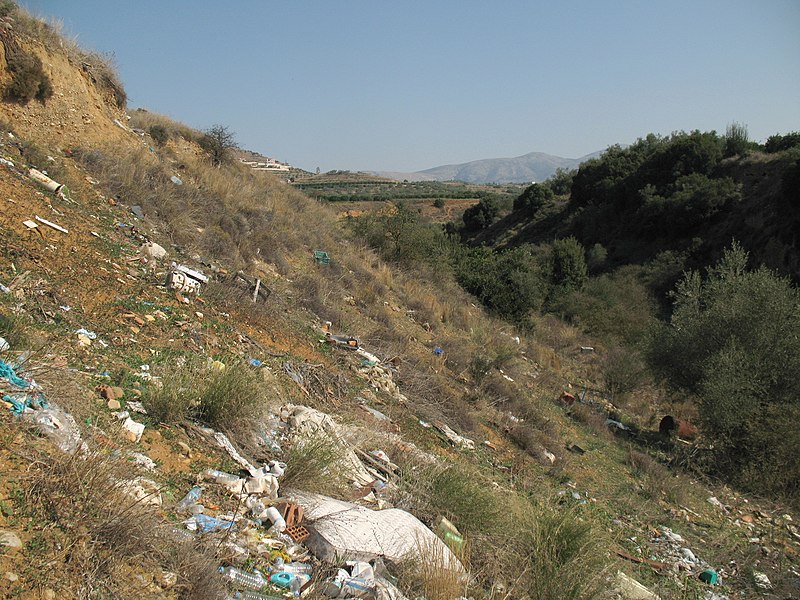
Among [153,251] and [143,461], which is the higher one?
[153,251]

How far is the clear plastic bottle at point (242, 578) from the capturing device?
263 cm

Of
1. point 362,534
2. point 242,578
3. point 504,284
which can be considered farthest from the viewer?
point 504,284

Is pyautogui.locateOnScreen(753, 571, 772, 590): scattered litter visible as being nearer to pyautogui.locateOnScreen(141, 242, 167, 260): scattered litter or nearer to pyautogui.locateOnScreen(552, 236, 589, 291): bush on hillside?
pyautogui.locateOnScreen(141, 242, 167, 260): scattered litter

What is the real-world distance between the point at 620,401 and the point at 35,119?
1411cm

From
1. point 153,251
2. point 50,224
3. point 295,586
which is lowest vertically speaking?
point 295,586

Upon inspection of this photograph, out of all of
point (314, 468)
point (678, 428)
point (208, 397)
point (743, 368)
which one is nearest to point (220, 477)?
point (314, 468)

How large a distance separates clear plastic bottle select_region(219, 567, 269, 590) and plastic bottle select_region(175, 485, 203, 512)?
57cm

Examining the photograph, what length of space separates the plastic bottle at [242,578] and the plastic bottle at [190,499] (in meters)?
0.57

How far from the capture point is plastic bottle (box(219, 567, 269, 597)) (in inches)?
104

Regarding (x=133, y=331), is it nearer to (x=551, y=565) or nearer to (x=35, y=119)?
(x=551, y=565)

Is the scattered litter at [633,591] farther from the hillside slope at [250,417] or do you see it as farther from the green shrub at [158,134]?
the green shrub at [158,134]

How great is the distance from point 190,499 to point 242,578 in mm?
722

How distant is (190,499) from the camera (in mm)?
3229

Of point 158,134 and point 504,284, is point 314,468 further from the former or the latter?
point 504,284
